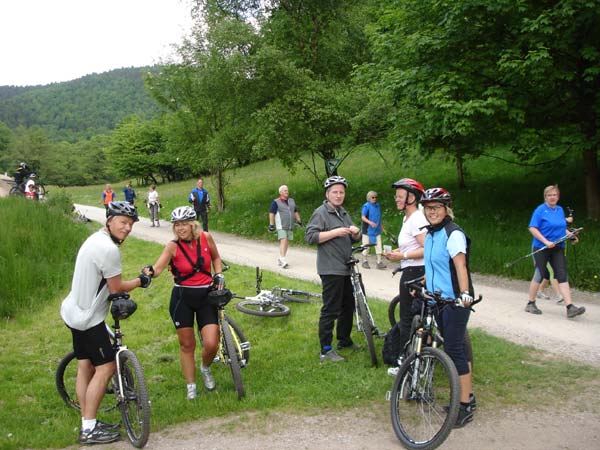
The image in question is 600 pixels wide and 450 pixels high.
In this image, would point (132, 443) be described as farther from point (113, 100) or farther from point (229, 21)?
point (113, 100)

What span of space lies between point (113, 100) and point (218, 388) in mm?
167394

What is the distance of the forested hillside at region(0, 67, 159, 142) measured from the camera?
146 metres

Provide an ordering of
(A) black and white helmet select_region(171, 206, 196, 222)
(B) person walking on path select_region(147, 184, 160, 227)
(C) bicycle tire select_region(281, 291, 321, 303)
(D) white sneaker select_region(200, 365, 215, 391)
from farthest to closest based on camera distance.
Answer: (B) person walking on path select_region(147, 184, 160, 227) < (C) bicycle tire select_region(281, 291, 321, 303) < (D) white sneaker select_region(200, 365, 215, 391) < (A) black and white helmet select_region(171, 206, 196, 222)

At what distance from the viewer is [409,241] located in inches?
215

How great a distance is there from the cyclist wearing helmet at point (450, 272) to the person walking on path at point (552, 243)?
4.28 metres

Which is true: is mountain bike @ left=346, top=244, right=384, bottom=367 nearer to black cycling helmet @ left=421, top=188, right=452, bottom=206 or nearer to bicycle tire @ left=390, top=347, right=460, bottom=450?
bicycle tire @ left=390, top=347, right=460, bottom=450

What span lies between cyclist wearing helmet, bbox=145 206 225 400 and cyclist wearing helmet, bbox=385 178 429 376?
6.33ft

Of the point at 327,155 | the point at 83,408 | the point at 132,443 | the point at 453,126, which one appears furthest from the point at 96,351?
the point at 327,155

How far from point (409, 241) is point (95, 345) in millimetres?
3248

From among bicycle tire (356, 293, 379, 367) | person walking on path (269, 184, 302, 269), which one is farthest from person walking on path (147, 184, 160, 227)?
bicycle tire (356, 293, 379, 367)

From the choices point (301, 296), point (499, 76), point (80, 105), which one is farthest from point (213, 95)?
point (80, 105)

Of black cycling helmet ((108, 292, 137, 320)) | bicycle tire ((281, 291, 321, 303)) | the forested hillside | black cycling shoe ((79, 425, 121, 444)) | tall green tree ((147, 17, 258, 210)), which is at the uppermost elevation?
the forested hillside

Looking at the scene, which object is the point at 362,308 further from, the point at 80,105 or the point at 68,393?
the point at 80,105

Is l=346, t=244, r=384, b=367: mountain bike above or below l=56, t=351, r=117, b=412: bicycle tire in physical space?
above
